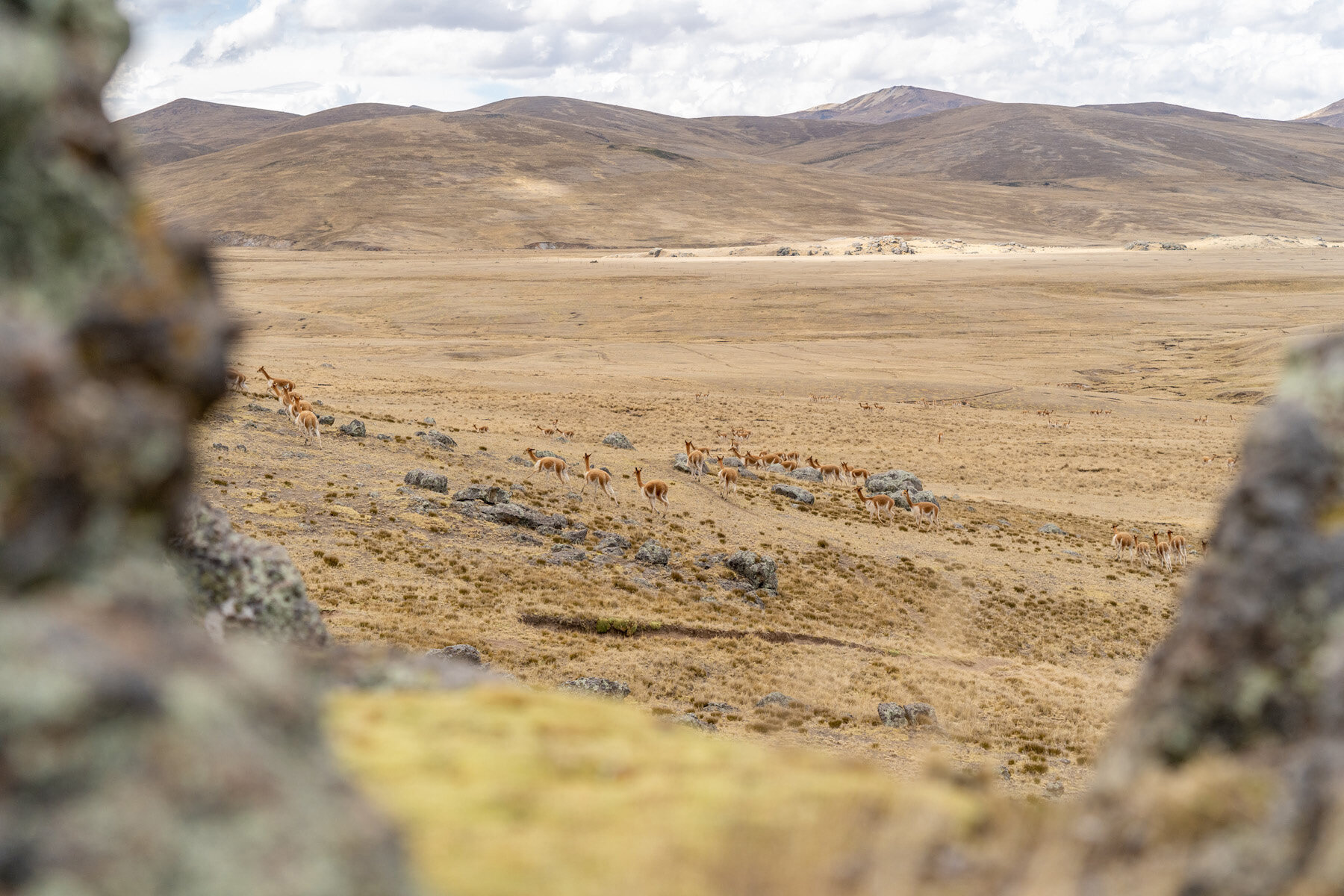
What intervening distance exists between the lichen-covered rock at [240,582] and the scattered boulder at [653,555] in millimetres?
21734

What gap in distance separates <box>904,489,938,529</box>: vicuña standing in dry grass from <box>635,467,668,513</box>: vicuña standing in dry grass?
35.1 ft

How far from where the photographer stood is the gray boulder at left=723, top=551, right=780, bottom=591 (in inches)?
1118

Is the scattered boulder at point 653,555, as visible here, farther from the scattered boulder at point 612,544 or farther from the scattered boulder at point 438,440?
the scattered boulder at point 438,440

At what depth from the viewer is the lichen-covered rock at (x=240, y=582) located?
22.1ft

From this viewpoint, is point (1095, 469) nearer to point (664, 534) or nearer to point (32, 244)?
point (664, 534)

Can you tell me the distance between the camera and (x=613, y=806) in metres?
4.41

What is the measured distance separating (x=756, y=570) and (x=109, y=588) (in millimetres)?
25757

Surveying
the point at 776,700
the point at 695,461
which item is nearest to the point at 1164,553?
the point at 695,461

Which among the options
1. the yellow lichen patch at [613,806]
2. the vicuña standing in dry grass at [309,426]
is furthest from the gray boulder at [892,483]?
the yellow lichen patch at [613,806]

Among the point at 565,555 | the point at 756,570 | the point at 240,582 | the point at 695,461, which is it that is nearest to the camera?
the point at 240,582

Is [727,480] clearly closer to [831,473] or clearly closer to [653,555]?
[831,473]

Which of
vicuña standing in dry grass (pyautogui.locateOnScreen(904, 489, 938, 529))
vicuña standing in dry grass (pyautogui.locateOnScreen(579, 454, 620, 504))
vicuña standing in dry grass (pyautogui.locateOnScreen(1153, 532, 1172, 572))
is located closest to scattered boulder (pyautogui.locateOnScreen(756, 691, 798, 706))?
vicuña standing in dry grass (pyautogui.locateOnScreen(579, 454, 620, 504))

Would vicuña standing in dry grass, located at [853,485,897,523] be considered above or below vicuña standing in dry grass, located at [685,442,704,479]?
below

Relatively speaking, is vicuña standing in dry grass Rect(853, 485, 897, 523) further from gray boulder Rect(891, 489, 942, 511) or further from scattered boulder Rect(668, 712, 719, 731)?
scattered boulder Rect(668, 712, 719, 731)
